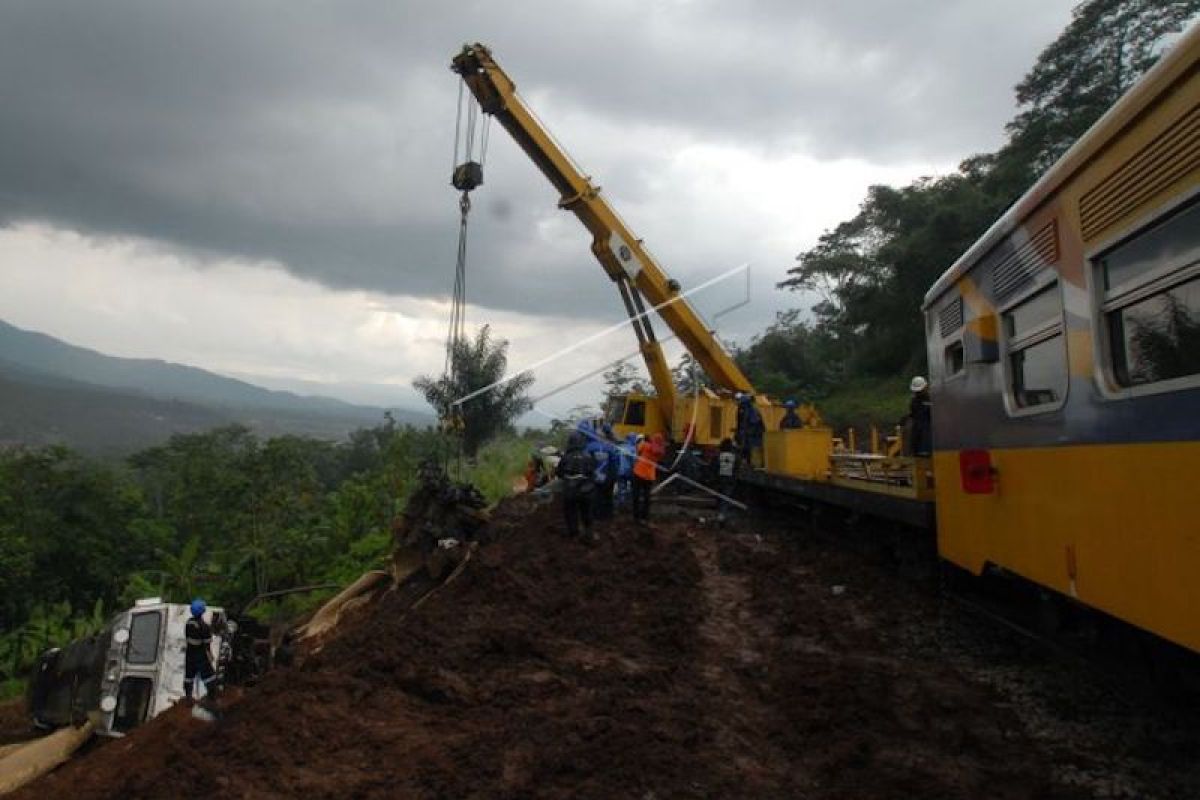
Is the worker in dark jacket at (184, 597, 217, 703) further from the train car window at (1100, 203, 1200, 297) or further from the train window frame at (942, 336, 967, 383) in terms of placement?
the train car window at (1100, 203, 1200, 297)

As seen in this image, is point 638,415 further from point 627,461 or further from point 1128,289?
point 1128,289

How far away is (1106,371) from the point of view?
3.66 metres

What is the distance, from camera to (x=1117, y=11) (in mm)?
30922

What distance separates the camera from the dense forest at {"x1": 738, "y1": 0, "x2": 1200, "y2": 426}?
30984 mm

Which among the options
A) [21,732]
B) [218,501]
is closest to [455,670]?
[21,732]

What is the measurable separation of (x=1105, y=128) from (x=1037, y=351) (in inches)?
53.6

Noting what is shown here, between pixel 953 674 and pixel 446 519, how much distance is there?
804 cm

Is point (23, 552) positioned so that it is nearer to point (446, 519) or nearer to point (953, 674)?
point (446, 519)

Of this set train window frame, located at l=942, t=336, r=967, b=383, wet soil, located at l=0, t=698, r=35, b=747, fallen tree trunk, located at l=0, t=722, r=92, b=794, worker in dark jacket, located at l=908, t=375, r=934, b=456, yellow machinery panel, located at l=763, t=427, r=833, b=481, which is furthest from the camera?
wet soil, located at l=0, t=698, r=35, b=747

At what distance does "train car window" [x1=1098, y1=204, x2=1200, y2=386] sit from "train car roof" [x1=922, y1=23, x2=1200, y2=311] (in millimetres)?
461

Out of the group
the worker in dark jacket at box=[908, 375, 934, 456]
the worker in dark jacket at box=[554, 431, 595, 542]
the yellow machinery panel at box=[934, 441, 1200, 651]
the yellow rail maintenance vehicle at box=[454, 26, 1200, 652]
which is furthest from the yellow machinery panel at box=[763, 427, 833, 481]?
the yellow machinery panel at box=[934, 441, 1200, 651]

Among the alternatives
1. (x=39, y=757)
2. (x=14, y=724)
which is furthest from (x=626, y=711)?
(x=14, y=724)

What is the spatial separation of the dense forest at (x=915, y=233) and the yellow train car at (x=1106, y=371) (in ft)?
91.2

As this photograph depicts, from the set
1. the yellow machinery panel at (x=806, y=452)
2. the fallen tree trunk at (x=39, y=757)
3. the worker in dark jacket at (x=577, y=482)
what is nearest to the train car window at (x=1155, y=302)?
the worker in dark jacket at (x=577, y=482)
